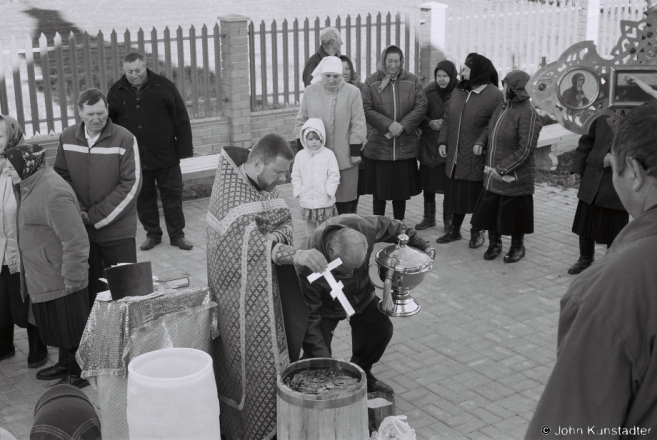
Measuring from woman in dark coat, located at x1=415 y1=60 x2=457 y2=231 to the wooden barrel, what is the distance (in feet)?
15.7

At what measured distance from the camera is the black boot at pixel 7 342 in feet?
20.3

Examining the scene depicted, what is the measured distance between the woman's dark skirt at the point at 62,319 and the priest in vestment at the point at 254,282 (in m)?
1.23

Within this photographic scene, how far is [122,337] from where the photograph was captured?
14.9ft

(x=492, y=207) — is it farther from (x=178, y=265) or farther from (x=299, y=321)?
(x=299, y=321)

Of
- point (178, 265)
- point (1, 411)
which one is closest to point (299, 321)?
point (1, 411)

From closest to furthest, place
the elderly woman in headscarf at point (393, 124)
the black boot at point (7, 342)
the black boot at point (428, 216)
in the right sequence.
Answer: the black boot at point (7, 342)
the elderly woman in headscarf at point (393, 124)
the black boot at point (428, 216)

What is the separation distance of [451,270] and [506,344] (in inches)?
64.9

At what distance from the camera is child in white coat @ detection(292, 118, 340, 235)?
7816 mm

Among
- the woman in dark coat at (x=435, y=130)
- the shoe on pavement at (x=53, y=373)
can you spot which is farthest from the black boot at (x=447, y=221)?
the shoe on pavement at (x=53, y=373)

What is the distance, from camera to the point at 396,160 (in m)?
8.63

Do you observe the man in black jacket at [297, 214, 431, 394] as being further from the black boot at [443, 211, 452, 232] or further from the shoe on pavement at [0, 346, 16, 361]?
the black boot at [443, 211, 452, 232]

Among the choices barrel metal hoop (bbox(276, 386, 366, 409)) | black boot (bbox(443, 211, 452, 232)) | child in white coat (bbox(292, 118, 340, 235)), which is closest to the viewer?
barrel metal hoop (bbox(276, 386, 366, 409))

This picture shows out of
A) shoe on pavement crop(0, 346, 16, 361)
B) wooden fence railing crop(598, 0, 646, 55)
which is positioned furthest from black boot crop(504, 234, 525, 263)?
wooden fence railing crop(598, 0, 646, 55)

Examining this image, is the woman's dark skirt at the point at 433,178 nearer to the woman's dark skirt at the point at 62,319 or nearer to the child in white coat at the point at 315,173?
the child in white coat at the point at 315,173
